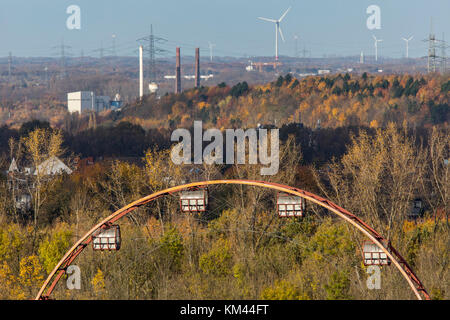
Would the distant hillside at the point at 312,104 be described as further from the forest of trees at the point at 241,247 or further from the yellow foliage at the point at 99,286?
the yellow foliage at the point at 99,286

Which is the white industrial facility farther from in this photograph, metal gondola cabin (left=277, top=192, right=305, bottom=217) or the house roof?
metal gondola cabin (left=277, top=192, right=305, bottom=217)

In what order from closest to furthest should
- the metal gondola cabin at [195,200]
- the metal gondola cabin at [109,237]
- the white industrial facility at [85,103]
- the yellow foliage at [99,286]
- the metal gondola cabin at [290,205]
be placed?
the metal gondola cabin at [290,205] < the metal gondola cabin at [195,200] < the metal gondola cabin at [109,237] < the yellow foliage at [99,286] < the white industrial facility at [85,103]

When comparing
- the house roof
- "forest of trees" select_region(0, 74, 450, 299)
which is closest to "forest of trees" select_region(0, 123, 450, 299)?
"forest of trees" select_region(0, 74, 450, 299)

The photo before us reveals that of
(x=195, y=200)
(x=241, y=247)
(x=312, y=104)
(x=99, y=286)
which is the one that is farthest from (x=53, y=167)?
(x=312, y=104)

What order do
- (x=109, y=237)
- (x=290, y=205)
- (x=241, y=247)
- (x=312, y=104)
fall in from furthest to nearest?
(x=312, y=104), (x=241, y=247), (x=109, y=237), (x=290, y=205)

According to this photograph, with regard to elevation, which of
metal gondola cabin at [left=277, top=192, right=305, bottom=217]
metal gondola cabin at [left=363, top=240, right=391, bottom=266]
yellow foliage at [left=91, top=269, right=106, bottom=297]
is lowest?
yellow foliage at [left=91, top=269, right=106, bottom=297]

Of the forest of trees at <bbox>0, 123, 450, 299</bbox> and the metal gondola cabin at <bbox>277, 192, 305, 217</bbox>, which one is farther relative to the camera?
the forest of trees at <bbox>0, 123, 450, 299</bbox>

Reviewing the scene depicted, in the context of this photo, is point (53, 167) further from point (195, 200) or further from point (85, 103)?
point (85, 103)

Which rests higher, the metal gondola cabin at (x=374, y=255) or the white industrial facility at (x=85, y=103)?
the white industrial facility at (x=85, y=103)

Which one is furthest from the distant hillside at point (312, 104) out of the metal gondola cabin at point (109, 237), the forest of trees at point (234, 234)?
the metal gondola cabin at point (109, 237)

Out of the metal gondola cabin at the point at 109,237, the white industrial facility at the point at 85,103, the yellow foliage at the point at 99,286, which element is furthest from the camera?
the white industrial facility at the point at 85,103
